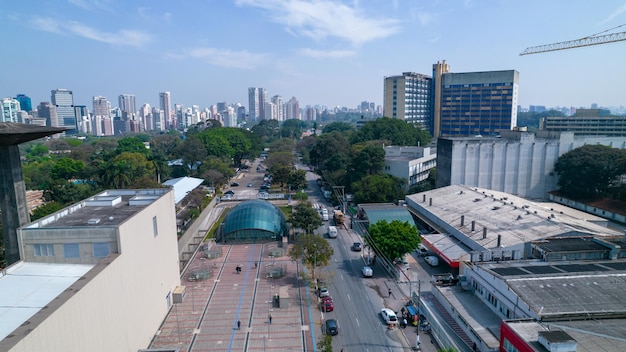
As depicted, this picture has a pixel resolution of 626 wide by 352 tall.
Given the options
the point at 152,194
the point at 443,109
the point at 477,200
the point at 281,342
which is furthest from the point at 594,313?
the point at 443,109

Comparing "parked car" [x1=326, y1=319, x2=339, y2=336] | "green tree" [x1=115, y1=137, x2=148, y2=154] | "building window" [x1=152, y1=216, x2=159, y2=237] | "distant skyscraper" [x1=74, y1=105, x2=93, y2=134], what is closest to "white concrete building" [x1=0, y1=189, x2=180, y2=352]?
"building window" [x1=152, y1=216, x2=159, y2=237]

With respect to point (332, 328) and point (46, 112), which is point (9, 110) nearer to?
point (46, 112)

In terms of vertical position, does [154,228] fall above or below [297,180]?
above

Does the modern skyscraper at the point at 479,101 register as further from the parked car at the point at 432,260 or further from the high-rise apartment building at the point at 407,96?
the parked car at the point at 432,260

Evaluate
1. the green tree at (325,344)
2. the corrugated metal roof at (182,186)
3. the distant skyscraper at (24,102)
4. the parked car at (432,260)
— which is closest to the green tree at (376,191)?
the parked car at (432,260)

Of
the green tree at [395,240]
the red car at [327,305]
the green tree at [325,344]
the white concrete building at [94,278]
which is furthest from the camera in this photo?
the green tree at [395,240]

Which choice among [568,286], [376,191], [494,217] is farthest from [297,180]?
[568,286]

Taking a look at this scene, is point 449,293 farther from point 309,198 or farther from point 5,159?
point 309,198
